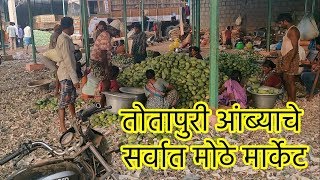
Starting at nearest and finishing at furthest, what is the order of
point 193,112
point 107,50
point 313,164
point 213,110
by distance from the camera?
point 313,164, point 193,112, point 213,110, point 107,50

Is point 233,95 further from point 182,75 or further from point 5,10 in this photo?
point 5,10

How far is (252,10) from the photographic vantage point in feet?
56.9

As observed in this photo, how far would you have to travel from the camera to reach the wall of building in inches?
621

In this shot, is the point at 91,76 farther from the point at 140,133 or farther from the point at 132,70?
the point at 140,133

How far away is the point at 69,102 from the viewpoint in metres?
5.56

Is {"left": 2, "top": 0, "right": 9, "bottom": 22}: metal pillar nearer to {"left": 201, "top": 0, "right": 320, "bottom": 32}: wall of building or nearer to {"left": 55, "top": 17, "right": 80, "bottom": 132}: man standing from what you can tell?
{"left": 201, "top": 0, "right": 320, "bottom": 32}: wall of building

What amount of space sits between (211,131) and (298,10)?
41.2 feet

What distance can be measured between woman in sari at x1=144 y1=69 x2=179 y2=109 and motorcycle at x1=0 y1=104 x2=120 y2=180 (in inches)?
113

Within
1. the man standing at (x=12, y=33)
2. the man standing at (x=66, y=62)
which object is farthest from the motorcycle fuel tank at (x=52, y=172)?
the man standing at (x=12, y=33)

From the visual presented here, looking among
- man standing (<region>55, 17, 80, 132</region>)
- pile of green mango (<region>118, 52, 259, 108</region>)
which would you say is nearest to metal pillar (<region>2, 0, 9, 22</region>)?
→ pile of green mango (<region>118, 52, 259, 108</region>)

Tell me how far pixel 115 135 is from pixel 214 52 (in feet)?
6.87

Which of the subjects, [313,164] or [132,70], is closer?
[313,164]

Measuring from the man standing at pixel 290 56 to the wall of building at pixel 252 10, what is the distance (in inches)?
397

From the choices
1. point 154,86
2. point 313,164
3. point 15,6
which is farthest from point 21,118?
point 15,6
